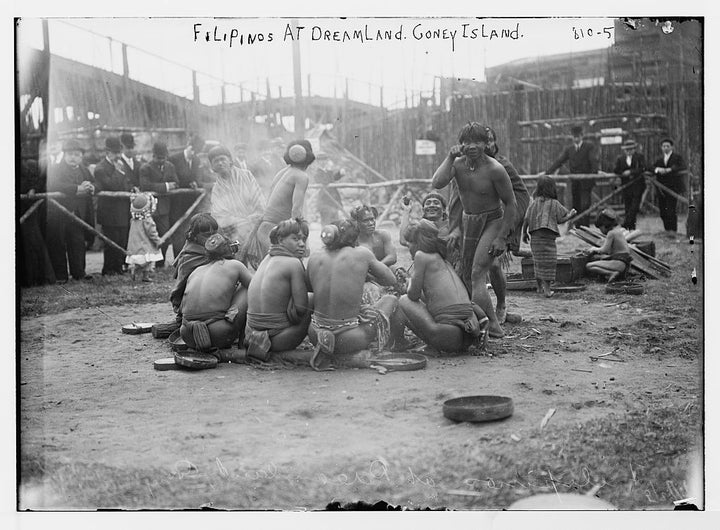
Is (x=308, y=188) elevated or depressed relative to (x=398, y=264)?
elevated

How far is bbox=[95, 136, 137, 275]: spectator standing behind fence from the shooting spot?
21.2 ft

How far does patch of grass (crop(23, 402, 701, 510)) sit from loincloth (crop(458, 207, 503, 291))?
4.93 ft

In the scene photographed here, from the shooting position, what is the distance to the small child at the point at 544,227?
658 centimetres

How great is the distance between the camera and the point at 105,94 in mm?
6453

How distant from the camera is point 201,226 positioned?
6.39m

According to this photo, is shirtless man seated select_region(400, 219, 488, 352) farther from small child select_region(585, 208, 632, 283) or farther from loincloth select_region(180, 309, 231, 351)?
loincloth select_region(180, 309, 231, 351)

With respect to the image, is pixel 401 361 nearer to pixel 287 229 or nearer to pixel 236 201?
pixel 287 229

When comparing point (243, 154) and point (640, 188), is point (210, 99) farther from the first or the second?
point (640, 188)

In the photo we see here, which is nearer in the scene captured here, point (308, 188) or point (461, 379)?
point (461, 379)

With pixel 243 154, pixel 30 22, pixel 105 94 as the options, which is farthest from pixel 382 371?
pixel 30 22

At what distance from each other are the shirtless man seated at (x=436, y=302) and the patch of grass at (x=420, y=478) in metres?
0.91

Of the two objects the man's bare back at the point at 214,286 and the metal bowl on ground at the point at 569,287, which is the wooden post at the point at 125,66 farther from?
the metal bowl on ground at the point at 569,287

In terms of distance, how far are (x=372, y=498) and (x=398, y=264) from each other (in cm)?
189

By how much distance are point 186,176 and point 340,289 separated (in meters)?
1.60
